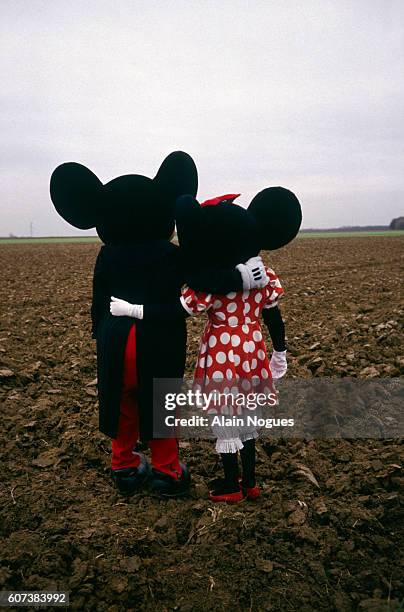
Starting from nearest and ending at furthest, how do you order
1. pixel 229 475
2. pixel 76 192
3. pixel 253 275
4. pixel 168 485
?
pixel 253 275
pixel 76 192
pixel 229 475
pixel 168 485

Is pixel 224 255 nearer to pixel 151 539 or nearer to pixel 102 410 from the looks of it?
pixel 102 410

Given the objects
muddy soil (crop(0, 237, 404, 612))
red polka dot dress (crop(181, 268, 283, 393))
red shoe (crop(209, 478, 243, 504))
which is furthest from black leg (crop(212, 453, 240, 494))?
red polka dot dress (crop(181, 268, 283, 393))

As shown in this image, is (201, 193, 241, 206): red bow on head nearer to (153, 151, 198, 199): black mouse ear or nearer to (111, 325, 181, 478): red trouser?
(153, 151, 198, 199): black mouse ear

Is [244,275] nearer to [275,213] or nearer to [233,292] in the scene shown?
[233,292]

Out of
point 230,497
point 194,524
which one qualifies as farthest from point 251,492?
point 194,524

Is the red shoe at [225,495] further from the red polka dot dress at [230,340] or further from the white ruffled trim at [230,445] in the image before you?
the red polka dot dress at [230,340]

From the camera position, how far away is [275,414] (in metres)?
3.91

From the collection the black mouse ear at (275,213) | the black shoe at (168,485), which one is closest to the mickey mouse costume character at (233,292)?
the black mouse ear at (275,213)

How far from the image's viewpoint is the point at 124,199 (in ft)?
8.39

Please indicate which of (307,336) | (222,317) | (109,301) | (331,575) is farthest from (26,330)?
(331,575)

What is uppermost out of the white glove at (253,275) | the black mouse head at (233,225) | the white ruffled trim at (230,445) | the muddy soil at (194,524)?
the black mouse head at (233,225)

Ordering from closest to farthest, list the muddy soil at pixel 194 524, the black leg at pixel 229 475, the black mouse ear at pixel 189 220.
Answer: the muddy soil at pixel 194 524, the black mouse ear at pixel 189 220, the black leg at pixel 229 475

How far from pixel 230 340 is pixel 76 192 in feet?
3.56

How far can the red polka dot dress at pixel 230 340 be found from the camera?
2.49 m
